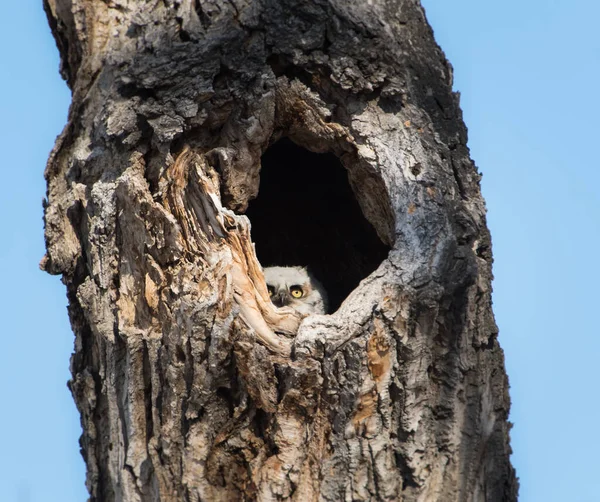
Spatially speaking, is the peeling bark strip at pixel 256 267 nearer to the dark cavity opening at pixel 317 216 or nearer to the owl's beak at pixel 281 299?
the dark cavity opening at pixel 317 216

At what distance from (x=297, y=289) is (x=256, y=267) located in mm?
2202

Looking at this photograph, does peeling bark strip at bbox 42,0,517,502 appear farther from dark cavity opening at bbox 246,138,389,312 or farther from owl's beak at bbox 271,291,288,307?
owl's beak at bbox 271,291,288,307

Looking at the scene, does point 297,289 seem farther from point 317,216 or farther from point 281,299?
point 317,216

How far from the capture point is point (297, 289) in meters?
6.08

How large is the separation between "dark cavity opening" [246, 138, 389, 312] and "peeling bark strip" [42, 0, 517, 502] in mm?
950

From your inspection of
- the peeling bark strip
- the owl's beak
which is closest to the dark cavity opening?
the owl's beak

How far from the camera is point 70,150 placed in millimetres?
4195

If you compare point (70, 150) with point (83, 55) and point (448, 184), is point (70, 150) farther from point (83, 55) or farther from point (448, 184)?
point (448, 184)

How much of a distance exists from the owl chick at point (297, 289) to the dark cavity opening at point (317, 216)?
94 mm

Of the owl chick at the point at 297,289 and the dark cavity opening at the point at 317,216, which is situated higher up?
the dark cavity opening at the point at 317,216

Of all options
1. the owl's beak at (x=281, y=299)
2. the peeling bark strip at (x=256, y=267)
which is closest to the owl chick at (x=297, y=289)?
the owl's beak at (x=281, y=299)

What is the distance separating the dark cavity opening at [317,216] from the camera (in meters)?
5.39

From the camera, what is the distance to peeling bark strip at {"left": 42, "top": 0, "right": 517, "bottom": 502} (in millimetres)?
3414

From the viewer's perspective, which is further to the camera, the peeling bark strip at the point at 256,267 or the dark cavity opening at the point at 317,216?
the dark cavity opening at the point at 317,216
